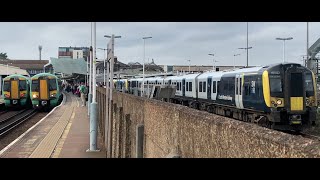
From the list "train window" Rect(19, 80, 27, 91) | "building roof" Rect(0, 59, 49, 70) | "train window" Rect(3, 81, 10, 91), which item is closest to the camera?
"train window" Rect(3, 81, 10, 91)

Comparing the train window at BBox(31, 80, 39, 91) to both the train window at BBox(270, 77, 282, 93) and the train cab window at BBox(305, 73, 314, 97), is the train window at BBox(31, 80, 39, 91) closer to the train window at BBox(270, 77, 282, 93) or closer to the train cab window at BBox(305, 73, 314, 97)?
the train window at BBox(270, 77, 282, 93)

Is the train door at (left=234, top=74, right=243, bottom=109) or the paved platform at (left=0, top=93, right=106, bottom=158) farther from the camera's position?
the train door at (left=234, top=74, right=243, bottom=109)

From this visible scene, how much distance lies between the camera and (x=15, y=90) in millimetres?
38656

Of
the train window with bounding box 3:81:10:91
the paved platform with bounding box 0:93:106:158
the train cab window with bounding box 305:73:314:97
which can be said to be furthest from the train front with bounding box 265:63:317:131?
the train window with bounding box 3:81:10:91

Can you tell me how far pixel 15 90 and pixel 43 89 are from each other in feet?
10.2

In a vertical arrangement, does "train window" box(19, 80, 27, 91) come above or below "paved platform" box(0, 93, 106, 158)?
above

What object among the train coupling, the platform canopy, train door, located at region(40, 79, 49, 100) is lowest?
the train coupling

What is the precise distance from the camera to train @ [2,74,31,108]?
38531mm

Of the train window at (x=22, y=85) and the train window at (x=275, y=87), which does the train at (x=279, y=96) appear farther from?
the train window at (x=22, y=85)

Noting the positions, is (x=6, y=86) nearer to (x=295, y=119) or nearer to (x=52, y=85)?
(x=52, y=85)

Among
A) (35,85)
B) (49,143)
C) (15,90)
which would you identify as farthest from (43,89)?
(49,143)
